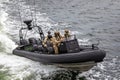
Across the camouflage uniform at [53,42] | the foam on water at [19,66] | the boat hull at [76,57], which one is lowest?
the foam on water at [19,66]

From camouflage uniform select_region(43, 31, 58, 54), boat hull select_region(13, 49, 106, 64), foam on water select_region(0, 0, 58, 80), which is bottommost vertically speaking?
foam on water select_region(0, 0, 58, 80)

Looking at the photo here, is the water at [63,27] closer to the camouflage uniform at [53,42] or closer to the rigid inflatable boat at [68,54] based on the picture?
the rigid inflatable boat at [68,54]

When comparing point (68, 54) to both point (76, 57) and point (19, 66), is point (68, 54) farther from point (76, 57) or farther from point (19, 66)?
point (19, 66)

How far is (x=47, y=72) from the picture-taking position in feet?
41.9

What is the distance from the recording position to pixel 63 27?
63.4ft

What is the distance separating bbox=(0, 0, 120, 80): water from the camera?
496 inches

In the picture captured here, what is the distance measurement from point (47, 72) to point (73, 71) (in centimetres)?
113

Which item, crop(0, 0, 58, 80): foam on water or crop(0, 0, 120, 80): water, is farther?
crop(0, 0, 120, 80): water

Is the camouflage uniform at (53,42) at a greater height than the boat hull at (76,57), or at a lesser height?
greater

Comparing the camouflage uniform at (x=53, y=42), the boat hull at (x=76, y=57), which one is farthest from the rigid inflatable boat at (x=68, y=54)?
the camouflage uniform at (x=53, y=42)

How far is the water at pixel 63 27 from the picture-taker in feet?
41.4

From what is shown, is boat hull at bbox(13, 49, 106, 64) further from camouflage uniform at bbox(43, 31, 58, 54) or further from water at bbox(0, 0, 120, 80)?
water at bbox(0, 0, 120, 80)

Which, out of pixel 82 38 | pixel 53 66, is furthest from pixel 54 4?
pixel 53 66

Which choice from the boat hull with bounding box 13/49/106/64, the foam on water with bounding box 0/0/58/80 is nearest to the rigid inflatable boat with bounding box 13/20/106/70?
the boat hull with bounding box 13/49/106/64
